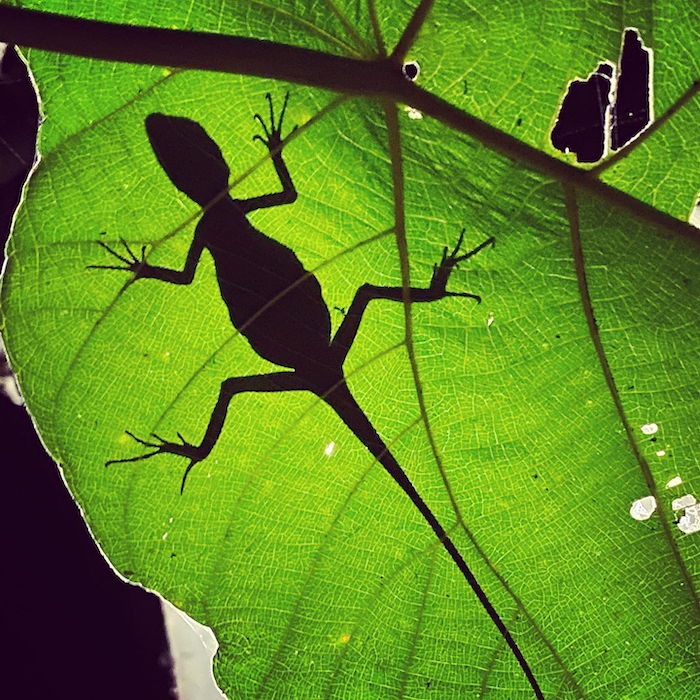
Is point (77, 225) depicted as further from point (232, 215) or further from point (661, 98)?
point (661, 98)

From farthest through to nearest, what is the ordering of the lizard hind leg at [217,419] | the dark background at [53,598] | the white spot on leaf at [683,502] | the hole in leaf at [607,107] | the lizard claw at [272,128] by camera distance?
1. the dark background at [53,598]
2. the lizard hind leg at [217,419]
3. the white spot on leaf at [683,502]
4. the lizard claw at [272,128]
5. the hole in leaf at [607,107]

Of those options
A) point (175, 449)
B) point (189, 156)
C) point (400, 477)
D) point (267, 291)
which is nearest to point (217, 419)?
point (175, 449)

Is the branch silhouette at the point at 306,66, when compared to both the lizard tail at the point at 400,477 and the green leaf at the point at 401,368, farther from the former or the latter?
the lizard tail at the point at 400,477

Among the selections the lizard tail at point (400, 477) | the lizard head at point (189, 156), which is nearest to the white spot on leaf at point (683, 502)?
the lizard tail at point (400, 477)

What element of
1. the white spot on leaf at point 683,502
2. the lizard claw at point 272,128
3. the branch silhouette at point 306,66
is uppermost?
the branch silhouette at point 306,66

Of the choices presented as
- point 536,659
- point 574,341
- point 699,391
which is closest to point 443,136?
point 574,341

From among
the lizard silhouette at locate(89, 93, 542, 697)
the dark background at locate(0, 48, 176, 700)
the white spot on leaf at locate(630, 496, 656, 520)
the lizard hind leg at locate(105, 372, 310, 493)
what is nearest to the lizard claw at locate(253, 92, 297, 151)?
the lizard silhouette at locate(89, 93, 542, 697)
